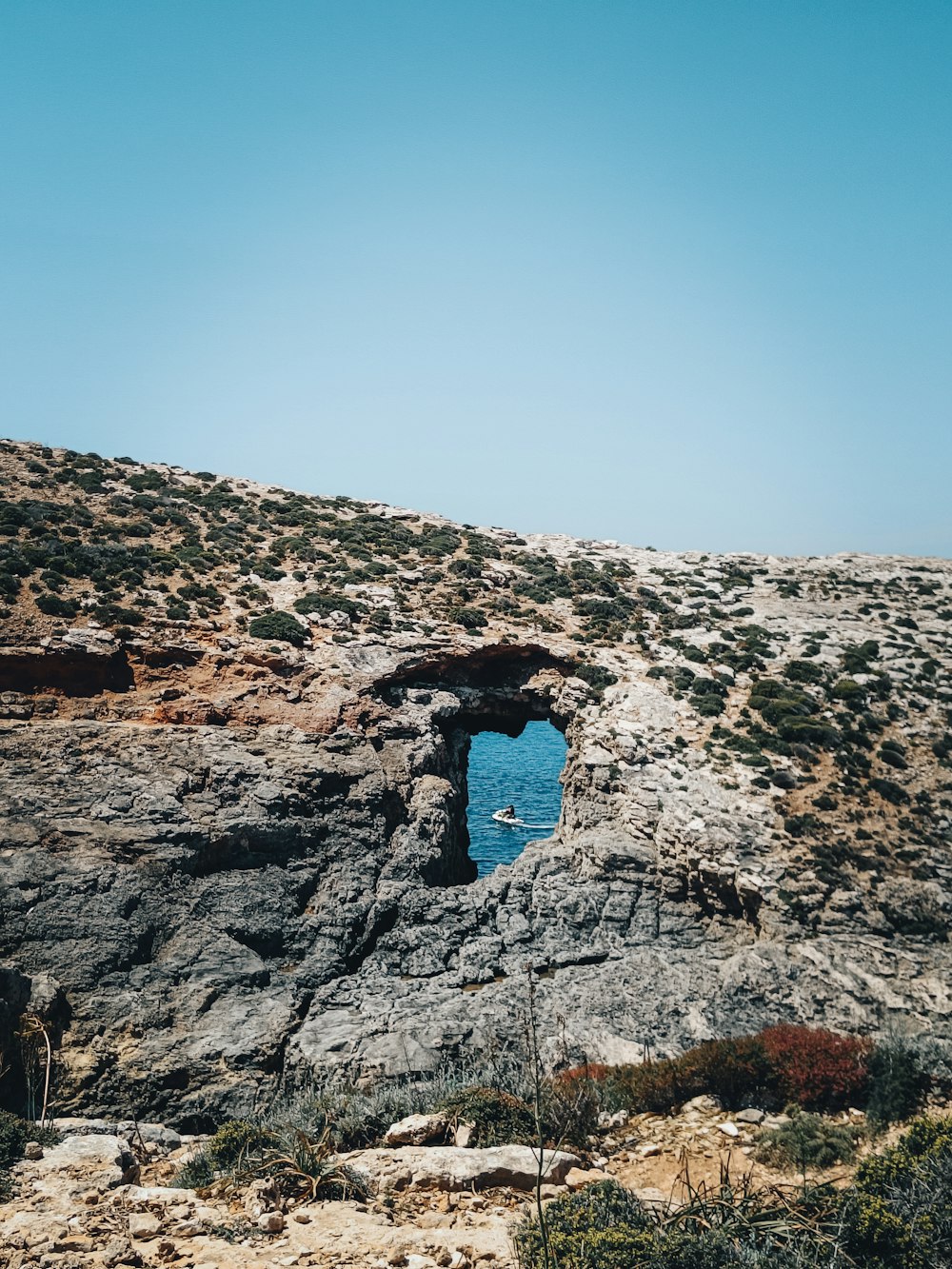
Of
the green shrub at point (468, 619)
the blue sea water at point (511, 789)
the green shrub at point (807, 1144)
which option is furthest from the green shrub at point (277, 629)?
the green shrub at point (807, 1144)

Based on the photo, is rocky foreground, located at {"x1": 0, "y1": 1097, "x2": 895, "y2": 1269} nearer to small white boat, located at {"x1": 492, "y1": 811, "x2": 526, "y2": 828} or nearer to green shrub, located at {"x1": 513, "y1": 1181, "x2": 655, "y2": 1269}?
green shrub, located at {"x1": 513, "y1": 1181, "x2": 655, "y2": 1269}

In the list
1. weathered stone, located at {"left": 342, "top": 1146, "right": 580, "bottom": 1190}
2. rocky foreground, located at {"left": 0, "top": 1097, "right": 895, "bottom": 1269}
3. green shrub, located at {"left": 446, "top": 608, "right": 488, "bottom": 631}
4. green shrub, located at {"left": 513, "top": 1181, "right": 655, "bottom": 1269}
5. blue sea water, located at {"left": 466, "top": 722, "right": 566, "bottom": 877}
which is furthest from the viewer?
blue sea water, located at {"left": 466, "top": 722, "right": 566, "bottom": 877}

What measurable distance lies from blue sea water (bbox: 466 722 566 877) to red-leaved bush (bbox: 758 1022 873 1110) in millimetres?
19450

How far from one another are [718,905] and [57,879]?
66.0 feet

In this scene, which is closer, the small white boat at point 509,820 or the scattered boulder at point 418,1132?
the scattered boulder at point 418,1132

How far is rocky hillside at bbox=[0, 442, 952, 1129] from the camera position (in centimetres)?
2034

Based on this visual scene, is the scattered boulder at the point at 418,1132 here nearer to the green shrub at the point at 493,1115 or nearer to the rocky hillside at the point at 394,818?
the green shrub at the point at 493,1115

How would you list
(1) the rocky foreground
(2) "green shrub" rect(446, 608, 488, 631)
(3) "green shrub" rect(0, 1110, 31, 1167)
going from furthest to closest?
(2) "green shrub" rect(446, 608, 488, 631) → (3) "green shrub" rect(0, 1110, 31, 1167) → (1) the rocky foreground

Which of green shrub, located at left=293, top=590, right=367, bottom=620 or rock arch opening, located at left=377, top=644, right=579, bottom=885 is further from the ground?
green shrub, located at left=293, top=590, right=367, bottom=620

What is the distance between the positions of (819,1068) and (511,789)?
50354 millimetres

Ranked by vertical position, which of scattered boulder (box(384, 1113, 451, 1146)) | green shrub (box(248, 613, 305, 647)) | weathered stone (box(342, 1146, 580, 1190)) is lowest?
scattered boulder (box(384, 1113, 451, 1146))

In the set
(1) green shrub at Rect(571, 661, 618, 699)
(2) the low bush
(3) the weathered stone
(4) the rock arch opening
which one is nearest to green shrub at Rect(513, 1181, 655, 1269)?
(2) the low bush

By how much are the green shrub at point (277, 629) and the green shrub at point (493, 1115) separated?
1857 cm

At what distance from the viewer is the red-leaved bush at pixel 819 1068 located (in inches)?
667
